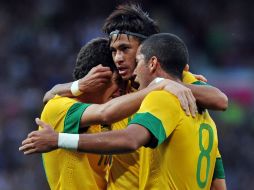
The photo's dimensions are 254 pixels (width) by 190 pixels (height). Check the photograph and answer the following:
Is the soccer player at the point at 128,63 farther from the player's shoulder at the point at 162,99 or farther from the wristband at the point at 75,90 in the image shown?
the player's shoulder at the point at 162,99

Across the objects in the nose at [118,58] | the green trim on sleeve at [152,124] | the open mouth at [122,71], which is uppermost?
the nose at [118,58]

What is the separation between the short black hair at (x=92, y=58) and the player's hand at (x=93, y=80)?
0.37 ft

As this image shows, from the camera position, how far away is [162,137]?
4.36 meters

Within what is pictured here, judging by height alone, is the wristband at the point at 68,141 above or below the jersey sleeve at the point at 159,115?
below

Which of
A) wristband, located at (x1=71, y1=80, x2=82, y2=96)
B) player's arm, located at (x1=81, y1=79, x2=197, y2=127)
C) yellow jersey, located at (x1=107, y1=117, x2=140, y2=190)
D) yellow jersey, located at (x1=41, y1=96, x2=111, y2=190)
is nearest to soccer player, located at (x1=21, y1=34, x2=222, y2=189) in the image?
player's arm, located at (x1=81, y1=79, x2=197, y2=127)

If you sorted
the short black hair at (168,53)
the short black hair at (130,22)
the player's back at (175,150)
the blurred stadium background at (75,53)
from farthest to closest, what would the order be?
the blurred stadium background at (75,53) → the short black hair at (130,22) → the short black hair at (168,53) → the player's back at (175,150)

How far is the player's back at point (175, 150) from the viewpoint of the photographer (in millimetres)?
4426

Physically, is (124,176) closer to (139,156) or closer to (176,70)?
(139,156)

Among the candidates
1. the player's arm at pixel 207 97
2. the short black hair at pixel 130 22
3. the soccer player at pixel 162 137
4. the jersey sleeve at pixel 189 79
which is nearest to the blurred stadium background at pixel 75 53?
the short black hair at pixel 130 22

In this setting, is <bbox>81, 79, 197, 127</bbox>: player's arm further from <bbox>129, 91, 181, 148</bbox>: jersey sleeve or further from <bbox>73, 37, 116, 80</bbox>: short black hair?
<bbox>73, 37, 116, 80</bbox>: short black hair

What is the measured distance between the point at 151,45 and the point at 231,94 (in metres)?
7.90

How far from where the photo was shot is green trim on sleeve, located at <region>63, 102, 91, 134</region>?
4.96 m

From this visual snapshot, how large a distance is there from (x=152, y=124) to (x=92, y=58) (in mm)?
1173

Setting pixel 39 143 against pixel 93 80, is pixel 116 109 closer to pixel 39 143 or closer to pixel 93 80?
pixel 93 80
